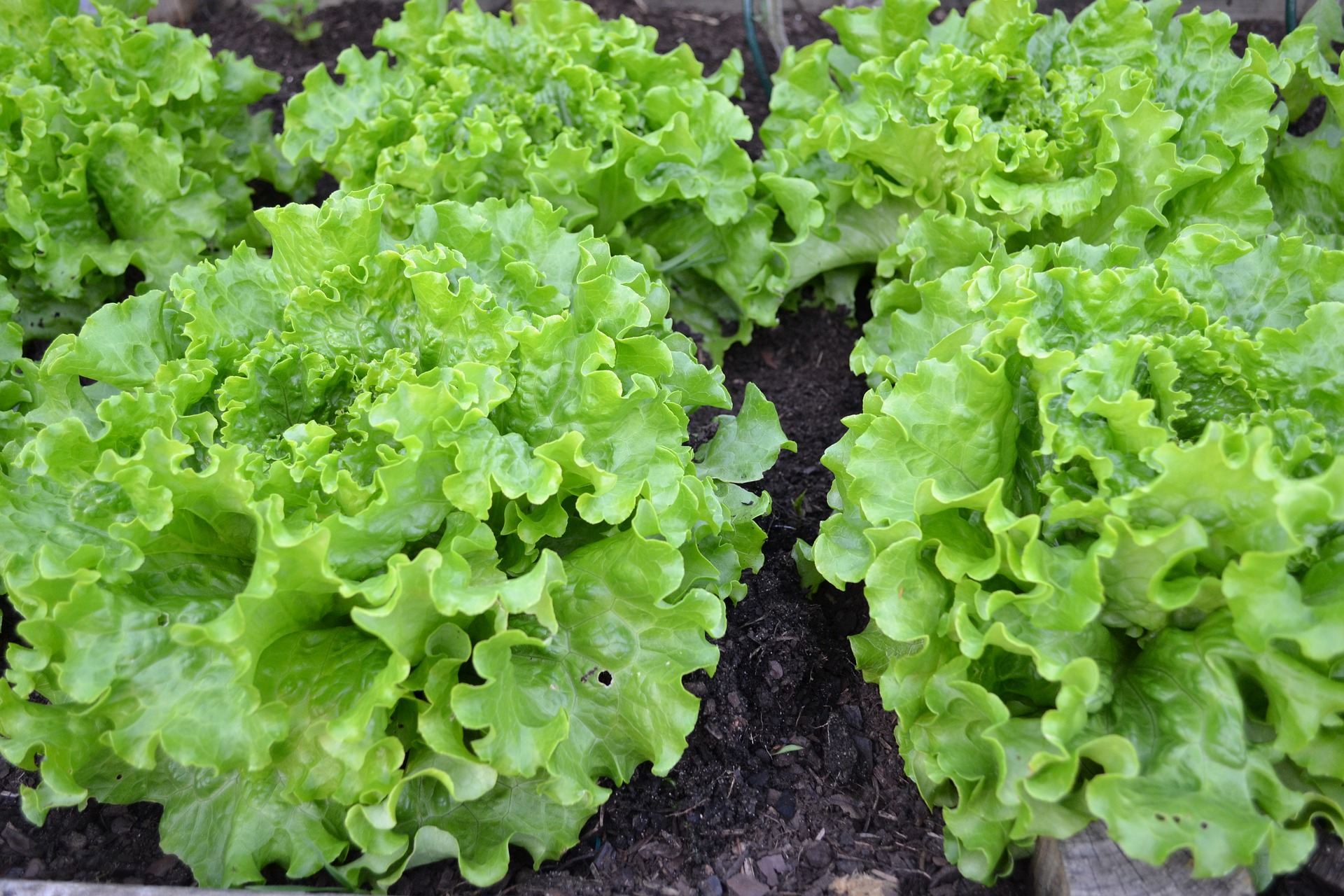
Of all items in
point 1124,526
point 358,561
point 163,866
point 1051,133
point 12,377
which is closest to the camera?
point 1124,526

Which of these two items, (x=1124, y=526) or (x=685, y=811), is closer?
(x=1124, y=526)

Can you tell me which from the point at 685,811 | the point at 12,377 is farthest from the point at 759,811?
the point at 12,377

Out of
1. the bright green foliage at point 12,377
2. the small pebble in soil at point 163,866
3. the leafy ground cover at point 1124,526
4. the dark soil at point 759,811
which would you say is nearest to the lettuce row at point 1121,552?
the leafy ground cover at point 1124,526

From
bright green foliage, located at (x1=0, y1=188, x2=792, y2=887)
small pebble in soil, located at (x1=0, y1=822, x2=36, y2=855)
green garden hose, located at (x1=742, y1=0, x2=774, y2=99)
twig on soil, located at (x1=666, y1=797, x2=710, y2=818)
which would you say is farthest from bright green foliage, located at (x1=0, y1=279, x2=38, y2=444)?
green garden hose, located at (x1=742, y1=0, x2=774, y2=99)

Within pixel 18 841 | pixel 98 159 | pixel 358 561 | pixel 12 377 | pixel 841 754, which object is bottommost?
pixel 841 754

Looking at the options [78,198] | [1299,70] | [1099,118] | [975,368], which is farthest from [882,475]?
[78,198]

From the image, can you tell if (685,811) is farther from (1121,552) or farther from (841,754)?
(1121,552)

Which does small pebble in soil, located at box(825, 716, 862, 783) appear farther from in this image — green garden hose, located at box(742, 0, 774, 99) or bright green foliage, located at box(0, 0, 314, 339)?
green garden hose, located at box(742, 0, 774, 99)

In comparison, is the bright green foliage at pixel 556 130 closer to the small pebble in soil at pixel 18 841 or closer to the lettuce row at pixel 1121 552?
the lettuce row at pixel 1121 552
